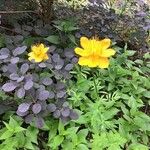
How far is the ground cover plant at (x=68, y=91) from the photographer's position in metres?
2.47

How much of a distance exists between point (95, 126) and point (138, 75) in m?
0.66

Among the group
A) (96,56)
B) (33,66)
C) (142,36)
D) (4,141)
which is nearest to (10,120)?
(4,141)

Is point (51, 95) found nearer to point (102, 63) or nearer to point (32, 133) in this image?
point (32, 133)

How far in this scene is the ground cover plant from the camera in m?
2.47

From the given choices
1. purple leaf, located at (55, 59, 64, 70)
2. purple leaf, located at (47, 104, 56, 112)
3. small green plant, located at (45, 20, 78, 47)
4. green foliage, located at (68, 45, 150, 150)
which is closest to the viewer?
purple leaf, located at (47, 104, 56, 112)

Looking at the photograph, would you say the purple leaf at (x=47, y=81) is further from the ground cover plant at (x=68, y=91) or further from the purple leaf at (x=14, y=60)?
the purple leaf at (x=14, y=60)

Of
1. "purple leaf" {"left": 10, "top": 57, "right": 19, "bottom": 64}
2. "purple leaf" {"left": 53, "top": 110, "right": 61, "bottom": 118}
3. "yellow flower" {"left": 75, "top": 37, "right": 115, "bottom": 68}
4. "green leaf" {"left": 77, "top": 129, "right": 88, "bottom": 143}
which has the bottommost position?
"green leaf" {"left": 77, "top": 129, "right": 88, "bottom": 143}

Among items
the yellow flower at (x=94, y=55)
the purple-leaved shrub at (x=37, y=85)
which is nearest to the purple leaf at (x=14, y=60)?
the purple-leaved shrub at (x=37, y=85)

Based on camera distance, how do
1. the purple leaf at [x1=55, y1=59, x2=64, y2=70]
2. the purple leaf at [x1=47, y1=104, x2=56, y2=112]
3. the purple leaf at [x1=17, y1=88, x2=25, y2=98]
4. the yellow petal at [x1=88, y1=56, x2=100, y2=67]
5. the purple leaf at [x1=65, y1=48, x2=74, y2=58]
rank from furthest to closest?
the purple leaf at [x1=65, y1=48, x2=74, y2=58], the purple leaf at [x1=55, y1=59, x2=64, y2=70], the purple leaf at [x1=47, y1=104, x2=56, y2=112], the purple leaf at [x1=17, y1=88, x2=25, y2=98], the yellow petal at [x1=88, y1=56, x2=100, y2=67]

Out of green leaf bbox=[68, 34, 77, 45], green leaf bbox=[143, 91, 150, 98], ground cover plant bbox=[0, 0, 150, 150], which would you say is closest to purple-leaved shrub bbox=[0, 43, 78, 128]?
ground cover plant bbox=[0, 0, 150, 150]

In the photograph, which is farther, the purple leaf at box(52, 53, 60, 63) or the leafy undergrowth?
the purple leaf at box(52, 53, 60, 63)

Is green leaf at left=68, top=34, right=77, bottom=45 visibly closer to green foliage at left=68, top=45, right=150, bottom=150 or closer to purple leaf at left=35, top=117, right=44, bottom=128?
green foliage at left=68, top=45, right=150, bottom=150

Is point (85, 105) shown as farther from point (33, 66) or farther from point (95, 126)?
point (33, 66)

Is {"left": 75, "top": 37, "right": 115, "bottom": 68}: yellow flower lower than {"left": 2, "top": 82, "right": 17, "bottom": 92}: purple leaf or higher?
higher
